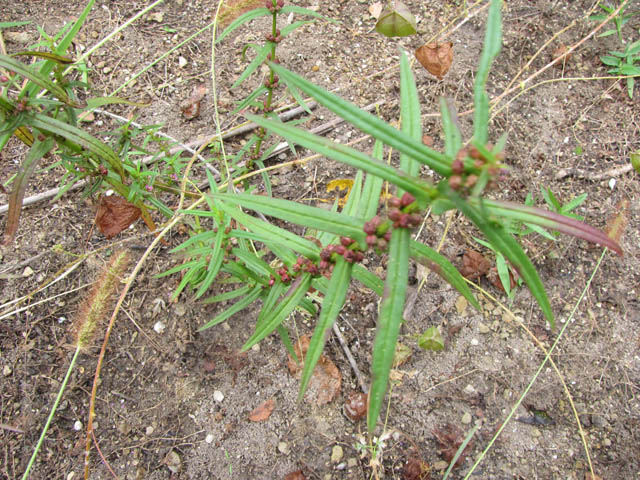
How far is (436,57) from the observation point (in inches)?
136

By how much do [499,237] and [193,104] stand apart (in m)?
2.72

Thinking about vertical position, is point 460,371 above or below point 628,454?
above

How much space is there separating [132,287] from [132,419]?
0.79 meters

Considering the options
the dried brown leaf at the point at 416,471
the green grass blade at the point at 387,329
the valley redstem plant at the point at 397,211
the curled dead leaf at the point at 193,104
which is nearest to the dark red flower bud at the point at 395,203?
the valley redstem plant at the point at 397,211

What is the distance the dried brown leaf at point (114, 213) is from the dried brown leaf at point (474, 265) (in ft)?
6.49

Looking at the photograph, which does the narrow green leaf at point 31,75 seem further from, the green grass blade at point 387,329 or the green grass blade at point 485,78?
the green grass blade at point 485,78

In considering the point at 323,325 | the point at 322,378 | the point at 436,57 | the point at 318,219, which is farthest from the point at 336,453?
the point at 436,57

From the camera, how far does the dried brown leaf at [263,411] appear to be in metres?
2.82

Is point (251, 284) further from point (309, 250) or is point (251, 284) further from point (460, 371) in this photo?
point (460, 371)

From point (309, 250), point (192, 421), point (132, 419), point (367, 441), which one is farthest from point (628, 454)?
point (132, 419)

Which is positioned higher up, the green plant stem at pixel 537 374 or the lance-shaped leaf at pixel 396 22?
the lance-shaped leaf at pixel 396 22

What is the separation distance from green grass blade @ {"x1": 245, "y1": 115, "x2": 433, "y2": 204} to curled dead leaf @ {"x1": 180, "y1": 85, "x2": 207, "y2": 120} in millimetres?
2171

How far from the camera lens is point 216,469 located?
2.71 meters

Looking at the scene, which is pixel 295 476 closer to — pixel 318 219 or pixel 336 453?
pixel 336 453
